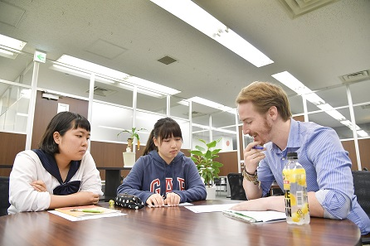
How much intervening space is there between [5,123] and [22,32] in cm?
216

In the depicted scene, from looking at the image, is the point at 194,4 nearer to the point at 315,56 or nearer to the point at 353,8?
the point at 353,8

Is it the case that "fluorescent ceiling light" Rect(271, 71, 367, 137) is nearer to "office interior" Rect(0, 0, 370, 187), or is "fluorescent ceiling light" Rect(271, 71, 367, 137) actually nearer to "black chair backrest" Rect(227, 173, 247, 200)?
"office interior" Rect(0, 0, 370, 187)

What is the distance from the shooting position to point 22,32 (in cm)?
384

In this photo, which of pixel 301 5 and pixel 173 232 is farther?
pixel 301 5

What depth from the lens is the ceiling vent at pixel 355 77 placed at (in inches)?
216

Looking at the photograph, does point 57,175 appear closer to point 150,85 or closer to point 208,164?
point 208,164

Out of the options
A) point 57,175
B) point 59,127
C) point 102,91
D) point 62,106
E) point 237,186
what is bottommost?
point 237,186

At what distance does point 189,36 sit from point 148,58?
109 cm

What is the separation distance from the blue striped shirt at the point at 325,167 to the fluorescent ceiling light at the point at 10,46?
15.4ft

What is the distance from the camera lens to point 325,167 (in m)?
0.85

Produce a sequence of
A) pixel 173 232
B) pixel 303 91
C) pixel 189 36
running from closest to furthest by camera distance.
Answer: pixel 173 232 < pixel 189 36 < pixel 303 91

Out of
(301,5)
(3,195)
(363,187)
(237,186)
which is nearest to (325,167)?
(363,187)

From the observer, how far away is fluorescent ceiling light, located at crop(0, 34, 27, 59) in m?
4.11

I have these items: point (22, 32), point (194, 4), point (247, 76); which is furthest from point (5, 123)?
point (247, 76)
